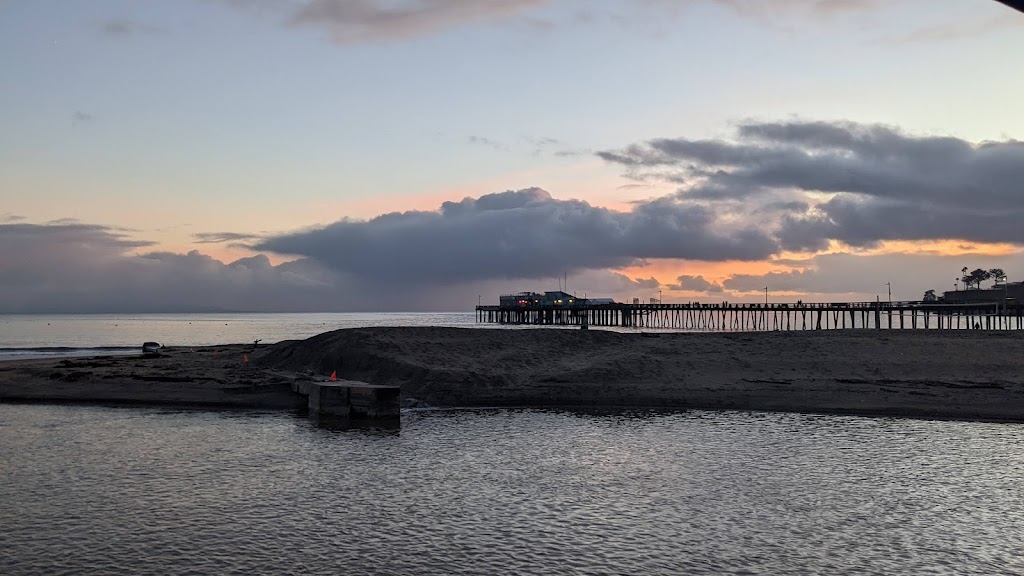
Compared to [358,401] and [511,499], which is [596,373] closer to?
[358,401]

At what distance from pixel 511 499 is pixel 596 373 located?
20.5 meters

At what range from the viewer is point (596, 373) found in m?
36.3

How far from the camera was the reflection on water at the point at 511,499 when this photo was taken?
40.9 ft

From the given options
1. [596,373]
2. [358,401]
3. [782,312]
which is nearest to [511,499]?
[358,401]

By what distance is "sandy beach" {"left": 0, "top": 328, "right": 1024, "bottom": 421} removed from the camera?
31906 millimetres

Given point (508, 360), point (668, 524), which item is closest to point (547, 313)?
point (508, 360)

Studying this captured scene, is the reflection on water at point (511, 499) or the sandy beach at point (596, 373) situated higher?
the sandy beach at point (596, 373)

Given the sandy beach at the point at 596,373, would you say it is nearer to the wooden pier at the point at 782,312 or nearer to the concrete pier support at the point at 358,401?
the concrete pier support at the point at 358,401

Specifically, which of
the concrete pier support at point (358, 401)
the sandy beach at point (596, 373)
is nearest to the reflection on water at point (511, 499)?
the concrete pier support at point (358, 401)

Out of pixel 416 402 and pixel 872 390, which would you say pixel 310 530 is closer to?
pixel 416 402

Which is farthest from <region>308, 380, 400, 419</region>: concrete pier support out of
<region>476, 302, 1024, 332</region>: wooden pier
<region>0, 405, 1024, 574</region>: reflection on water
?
<region>476, 302, 1024, 332</region>: wooden pier

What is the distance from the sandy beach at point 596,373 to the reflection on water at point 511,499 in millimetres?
5592

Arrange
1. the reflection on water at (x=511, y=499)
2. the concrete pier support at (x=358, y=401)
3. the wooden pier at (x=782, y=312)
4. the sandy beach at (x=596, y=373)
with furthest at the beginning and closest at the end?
the wooden pier at (x=782, y=312), the sandy beach at (x=596, y=373), the concrete pier support at (x=358, y=401), the reflection on water at (x=511, y=499)

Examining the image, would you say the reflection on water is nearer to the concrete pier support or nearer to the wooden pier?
the concrete pier support
